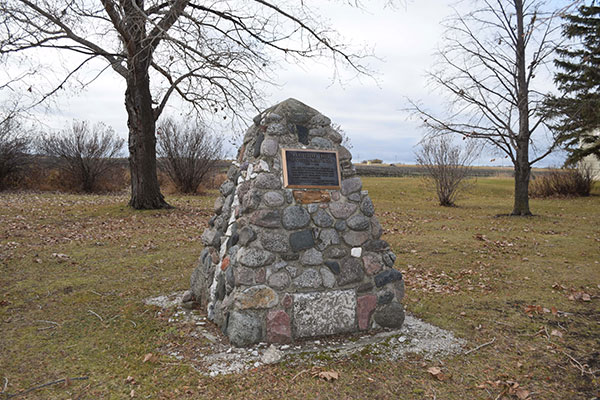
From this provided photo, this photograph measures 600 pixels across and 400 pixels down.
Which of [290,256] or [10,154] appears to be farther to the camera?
[10,154]

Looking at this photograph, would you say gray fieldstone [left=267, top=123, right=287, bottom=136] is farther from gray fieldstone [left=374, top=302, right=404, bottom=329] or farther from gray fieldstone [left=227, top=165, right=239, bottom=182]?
gray fieldstone [left=374, top=302, right=404, bottom=329]

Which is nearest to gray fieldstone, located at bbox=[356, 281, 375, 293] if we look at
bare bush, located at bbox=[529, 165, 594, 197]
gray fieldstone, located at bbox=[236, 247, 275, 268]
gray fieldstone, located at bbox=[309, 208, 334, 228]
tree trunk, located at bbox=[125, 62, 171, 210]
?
gray fieldstone, located at bbox=[309, 208, 334, 228]

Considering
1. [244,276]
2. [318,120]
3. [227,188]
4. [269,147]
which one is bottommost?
[244,276]

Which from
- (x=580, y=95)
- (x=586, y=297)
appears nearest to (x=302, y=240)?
(x=586, y=297)

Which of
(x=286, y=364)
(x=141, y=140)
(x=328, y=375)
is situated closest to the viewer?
(x=328, y=375)

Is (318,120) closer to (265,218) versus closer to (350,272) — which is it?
(265,218)

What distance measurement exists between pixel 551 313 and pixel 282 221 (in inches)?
138

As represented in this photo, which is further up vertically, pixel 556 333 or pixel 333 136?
pixel 333 136

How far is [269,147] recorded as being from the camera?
407 cm

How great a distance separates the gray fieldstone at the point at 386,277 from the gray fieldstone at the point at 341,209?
2.37 ft

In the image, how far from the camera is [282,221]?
13.0 ft

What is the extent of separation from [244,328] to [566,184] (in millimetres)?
23833

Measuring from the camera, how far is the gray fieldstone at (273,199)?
3.93 m

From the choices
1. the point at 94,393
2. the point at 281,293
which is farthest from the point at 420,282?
the point at 94,393
